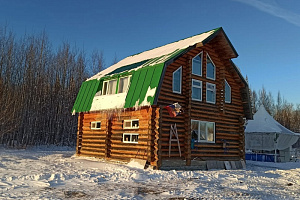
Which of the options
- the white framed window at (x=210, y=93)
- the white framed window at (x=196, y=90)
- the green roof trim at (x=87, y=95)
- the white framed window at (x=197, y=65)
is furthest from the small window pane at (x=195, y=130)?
the green roof trim at (x=87, y=95)

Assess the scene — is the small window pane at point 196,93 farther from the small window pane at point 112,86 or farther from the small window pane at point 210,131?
the small window pane at point 112,86

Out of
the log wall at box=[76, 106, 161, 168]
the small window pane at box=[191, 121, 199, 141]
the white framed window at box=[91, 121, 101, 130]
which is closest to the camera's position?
the log wall at box=[76, 106, 161, 168]

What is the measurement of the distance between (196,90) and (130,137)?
5.11m

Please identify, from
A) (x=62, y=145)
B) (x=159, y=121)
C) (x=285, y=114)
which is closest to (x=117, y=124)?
(x=159, y=121)

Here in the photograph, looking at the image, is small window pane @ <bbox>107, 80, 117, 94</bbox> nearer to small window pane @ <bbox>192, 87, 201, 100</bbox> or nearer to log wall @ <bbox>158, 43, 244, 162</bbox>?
log wall @ <bbox>158, 43, 244, 162</bbox>

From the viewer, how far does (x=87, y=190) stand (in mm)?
9039

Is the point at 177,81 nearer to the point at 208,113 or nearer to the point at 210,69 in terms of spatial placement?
the point at 208,113

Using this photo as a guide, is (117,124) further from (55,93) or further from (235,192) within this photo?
(55,93)

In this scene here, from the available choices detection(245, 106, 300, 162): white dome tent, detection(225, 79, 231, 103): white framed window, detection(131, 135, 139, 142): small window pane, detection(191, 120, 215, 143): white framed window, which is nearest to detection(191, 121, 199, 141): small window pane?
detection(191, 120, 215, 143): white framed window

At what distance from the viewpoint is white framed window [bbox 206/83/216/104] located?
1798 cm

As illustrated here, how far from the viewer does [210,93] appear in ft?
59.7

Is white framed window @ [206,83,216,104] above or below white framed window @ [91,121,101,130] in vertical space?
above

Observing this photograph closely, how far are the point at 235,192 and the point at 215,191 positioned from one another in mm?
752

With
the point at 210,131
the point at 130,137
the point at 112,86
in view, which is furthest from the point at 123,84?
the point at 210,131
